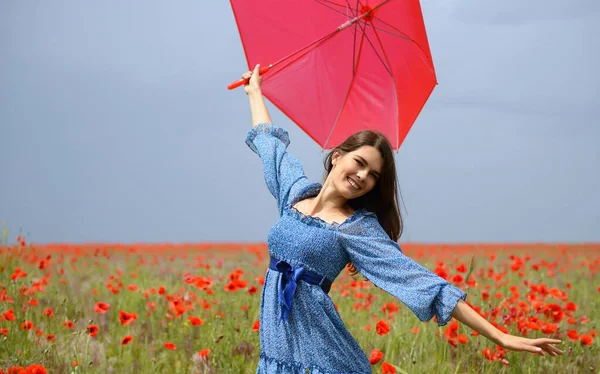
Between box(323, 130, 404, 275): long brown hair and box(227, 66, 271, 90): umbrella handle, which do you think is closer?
box(323, 130, 404, 275): long brown hair

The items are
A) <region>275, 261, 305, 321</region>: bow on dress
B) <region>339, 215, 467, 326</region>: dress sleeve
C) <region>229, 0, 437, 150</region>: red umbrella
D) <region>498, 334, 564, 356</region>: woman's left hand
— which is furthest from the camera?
<region>229, 0, 437, 150</region>: red umbrella

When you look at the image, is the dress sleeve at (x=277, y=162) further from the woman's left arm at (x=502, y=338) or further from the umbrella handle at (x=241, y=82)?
the woman's left arm at (x=502, y=338)

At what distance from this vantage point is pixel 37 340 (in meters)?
4.34

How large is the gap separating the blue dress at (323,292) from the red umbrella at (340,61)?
0.87 metres

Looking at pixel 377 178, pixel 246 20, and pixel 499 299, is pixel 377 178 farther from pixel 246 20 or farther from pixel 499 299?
pixel 499 299

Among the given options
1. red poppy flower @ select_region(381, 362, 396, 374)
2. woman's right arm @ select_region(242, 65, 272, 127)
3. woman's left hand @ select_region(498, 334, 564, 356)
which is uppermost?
woman's right arm @ select_region(242, 65, 272, 127)

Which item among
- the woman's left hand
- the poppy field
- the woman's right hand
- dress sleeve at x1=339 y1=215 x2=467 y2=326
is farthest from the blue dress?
the woman's right hand

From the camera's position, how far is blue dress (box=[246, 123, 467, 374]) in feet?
8.63

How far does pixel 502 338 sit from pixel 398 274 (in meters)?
0.45

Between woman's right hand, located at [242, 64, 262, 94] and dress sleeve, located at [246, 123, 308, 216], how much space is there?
0.18m

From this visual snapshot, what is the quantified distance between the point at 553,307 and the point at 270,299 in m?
2.44

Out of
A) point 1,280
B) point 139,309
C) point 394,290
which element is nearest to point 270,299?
point 394,290

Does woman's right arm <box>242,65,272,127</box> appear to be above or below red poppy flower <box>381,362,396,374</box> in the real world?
above

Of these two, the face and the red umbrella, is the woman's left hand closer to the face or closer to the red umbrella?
the face
